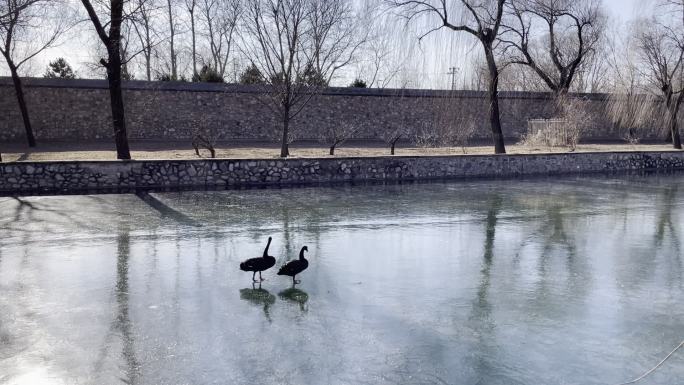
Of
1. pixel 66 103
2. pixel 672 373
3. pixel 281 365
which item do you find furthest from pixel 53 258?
pixel 66 103

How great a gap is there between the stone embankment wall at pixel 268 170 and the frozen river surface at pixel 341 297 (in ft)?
7.42

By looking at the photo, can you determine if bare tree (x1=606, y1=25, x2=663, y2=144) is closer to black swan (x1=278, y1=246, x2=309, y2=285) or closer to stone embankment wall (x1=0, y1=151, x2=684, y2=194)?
stone embankment wall (x1=0, y1=151, x2=684, y2=194)

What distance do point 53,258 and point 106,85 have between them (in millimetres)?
17535

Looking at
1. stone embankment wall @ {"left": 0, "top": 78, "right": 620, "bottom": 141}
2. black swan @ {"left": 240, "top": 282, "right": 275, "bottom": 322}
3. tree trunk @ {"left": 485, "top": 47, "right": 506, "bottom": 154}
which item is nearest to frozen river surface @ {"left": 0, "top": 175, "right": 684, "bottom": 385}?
black swan @ {"left": 240, "top": 282, "right": 275, "bottom": 322}

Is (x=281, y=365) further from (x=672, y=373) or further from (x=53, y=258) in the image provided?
(x=53, y=258)

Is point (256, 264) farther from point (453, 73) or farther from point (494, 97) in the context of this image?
point (453, 73)

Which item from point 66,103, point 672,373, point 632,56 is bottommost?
point 672,373

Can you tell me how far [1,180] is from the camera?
1380 centimetres

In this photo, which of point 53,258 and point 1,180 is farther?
point 1,180

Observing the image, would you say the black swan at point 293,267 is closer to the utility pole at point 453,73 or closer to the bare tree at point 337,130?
the utility pole at point 453,73

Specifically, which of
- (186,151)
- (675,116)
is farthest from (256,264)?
(675,116)

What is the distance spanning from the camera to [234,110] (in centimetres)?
2581

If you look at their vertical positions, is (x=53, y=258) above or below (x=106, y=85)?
below

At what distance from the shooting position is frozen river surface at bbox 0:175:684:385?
15.2 feet
